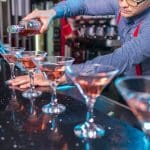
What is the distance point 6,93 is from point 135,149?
0.64 meters

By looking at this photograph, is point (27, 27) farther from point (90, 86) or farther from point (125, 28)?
point (90, 86)

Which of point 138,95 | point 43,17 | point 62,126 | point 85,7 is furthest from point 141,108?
point 85,7

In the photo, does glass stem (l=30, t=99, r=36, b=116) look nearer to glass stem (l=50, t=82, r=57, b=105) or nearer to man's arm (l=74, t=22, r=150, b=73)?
glass stem (l=50, t=82, r=57, b=105)

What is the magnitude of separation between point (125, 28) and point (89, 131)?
0.90 metres

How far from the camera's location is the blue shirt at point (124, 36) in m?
1.31

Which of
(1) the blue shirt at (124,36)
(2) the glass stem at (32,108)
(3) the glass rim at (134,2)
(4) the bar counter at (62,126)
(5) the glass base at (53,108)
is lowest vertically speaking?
(4) the bar counter at (62,126)

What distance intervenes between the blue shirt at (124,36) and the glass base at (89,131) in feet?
0.54

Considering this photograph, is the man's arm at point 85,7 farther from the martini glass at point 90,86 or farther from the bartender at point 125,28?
the martini glass at point 90,86

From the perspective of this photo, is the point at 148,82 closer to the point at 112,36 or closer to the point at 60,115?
the point at 60,115

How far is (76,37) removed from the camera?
4094mm

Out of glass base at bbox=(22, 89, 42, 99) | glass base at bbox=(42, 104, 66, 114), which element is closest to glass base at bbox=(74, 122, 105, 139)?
glass base at bbox=(42, 104, 66, 114)

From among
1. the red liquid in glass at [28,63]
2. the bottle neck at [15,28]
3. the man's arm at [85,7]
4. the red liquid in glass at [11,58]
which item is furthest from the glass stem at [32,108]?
the man's arm at [85,7]

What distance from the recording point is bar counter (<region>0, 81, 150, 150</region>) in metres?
0.87

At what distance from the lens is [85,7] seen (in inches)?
82.3
